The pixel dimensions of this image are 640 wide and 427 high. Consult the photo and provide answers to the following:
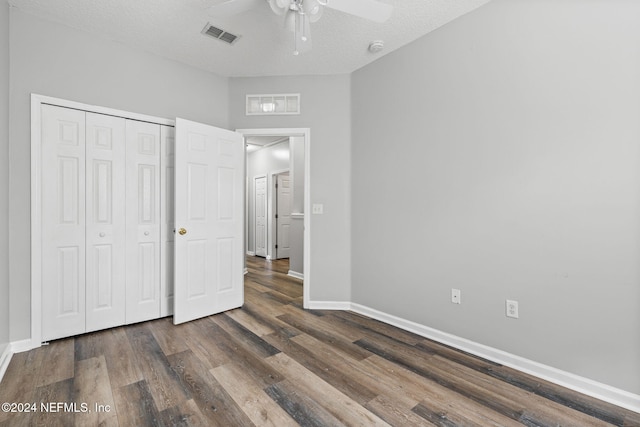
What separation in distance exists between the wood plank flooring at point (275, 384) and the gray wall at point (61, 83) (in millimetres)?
778

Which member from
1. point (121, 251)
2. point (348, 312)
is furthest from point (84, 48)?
point (348, 312)

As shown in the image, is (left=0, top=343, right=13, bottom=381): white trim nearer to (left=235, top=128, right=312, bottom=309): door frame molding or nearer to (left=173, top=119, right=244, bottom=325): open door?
(left=173, top=119, right=244, bottom=325): open door

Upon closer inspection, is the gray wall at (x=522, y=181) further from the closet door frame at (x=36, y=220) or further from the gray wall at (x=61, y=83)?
the closet door frame at (x=36, y=220)

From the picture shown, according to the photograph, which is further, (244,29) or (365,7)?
(244,29)

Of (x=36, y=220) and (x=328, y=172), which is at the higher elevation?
(x=328, y=172)

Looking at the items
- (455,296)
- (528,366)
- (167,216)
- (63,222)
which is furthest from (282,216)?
(528,366)

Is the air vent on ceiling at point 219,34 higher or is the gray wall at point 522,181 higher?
the air vent on ceiling at point 219,34

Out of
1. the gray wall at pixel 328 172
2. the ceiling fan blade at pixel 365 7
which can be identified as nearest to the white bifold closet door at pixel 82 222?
the gray wall at pixel 328 172

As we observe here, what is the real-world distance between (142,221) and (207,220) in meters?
0.60

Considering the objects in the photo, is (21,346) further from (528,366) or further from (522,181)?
(522,181)

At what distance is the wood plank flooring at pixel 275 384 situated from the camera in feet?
5.23

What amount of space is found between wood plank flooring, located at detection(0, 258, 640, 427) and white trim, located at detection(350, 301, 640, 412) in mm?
60

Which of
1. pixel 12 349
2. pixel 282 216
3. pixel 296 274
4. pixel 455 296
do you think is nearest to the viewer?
pixel 12 349

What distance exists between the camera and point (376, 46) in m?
2.79
